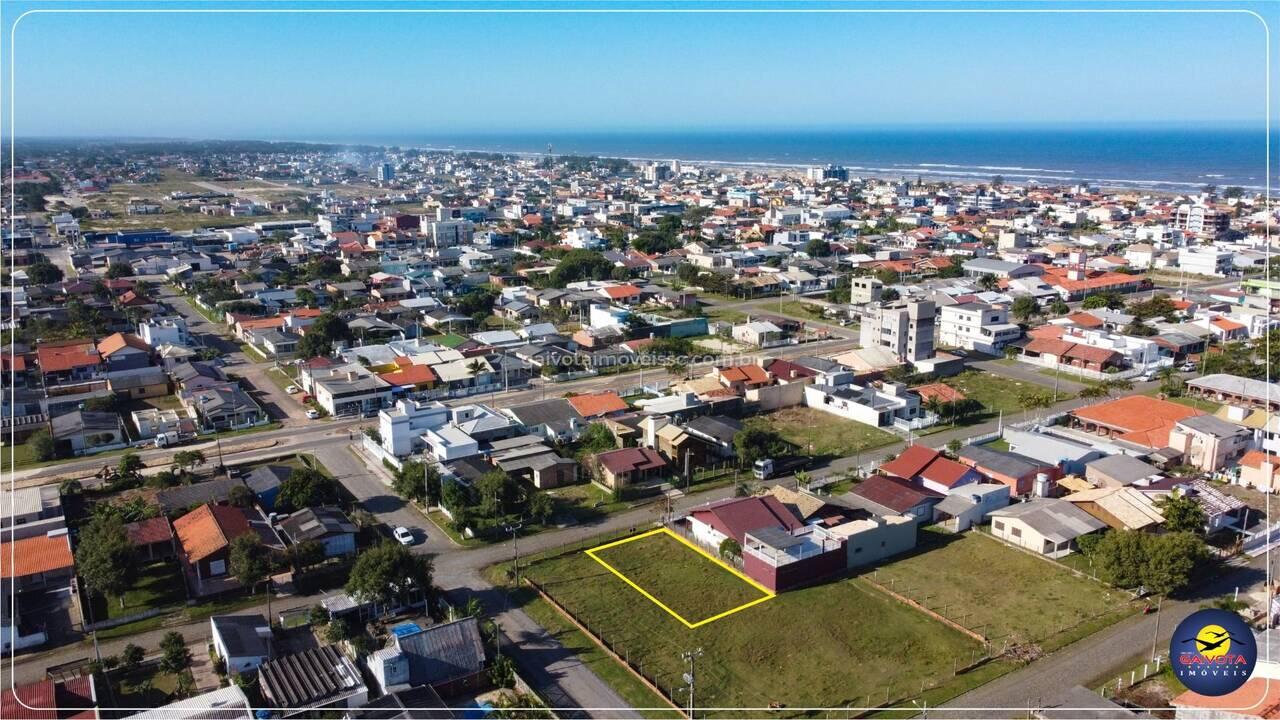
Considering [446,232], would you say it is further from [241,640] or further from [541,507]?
[241,640]

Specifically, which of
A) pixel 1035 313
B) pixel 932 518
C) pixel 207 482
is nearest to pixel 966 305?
pixel 1035 313

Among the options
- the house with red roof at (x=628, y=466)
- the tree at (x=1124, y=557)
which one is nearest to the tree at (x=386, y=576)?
the house with red roof at (x=628, y=466)

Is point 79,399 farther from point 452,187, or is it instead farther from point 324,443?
point 452,187

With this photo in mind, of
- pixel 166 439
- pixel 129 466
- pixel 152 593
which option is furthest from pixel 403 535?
pixel 166 439

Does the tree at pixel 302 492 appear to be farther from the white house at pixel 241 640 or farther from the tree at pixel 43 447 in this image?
the tree at pixel 43 447

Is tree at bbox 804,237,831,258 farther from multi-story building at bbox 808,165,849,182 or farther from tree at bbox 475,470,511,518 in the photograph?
multi-story building at bbox 808,165,849,182

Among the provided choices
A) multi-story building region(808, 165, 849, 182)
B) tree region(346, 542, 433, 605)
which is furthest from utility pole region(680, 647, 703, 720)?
multi-story building region(808, 165, 849, 182)
